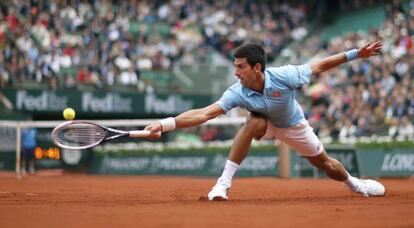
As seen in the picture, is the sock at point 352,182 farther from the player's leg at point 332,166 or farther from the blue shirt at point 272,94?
the blue shirt at point 272,94

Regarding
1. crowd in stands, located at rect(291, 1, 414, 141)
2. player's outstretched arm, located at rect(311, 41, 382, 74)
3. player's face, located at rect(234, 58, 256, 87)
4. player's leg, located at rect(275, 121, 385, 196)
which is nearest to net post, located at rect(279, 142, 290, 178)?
crowd in stands, located at rect(291, 1, 414, 141)

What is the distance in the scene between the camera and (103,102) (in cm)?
2522

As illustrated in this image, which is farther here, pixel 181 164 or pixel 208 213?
pixel 181 164

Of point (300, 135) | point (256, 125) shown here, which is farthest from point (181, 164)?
point (256, 125)

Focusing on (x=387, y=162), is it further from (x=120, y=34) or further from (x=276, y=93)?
(x=120, y=34)

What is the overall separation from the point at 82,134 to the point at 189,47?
835 inches

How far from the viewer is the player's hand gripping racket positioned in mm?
8922

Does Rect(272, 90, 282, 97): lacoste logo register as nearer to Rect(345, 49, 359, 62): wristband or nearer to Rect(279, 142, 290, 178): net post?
Rect(345, 49, 359, 62): wristband

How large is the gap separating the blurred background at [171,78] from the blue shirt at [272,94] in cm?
1080

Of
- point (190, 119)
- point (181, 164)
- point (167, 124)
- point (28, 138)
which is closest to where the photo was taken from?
point (167, 124)

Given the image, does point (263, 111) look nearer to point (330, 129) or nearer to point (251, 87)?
point (251, 87)

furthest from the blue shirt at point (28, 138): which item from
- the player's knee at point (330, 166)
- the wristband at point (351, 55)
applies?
the wristband at point (351, 55)

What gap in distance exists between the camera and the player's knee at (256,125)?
9297 mm

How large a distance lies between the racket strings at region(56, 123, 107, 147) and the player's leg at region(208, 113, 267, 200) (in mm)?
1515
